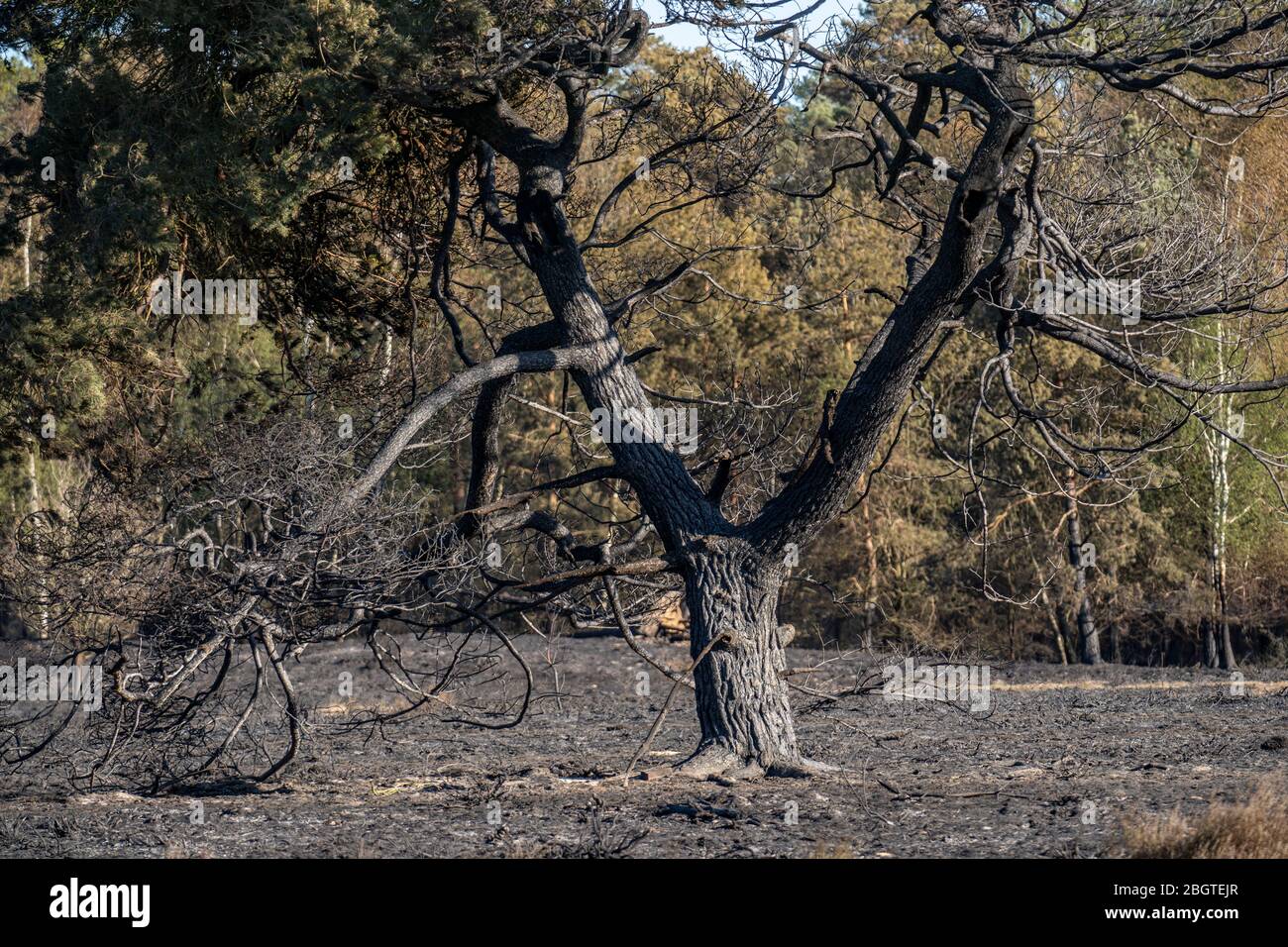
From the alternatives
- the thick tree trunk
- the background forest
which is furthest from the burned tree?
the background forest

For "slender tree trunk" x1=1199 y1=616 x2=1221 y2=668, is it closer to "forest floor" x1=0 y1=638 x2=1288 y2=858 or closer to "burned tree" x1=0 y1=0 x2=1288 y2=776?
"forest floor" x1=0 y1=638 x2=1288 y2=858

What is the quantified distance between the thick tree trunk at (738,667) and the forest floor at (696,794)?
0.29 meters

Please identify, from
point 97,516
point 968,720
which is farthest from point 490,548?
point 968,720

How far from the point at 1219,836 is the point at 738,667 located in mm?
3349

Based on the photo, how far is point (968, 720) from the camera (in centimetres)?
1367

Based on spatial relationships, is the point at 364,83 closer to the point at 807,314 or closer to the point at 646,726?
the point at 646,726

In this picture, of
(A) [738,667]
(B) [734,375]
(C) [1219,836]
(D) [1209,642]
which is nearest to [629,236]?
(B) [734,375]

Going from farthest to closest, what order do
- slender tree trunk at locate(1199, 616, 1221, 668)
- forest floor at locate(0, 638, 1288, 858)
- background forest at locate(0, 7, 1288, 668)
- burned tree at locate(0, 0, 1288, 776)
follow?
1. slender tree trunk at locate(1199, 616, 1221, 668)
2. background forest at locate(0, 7, 1288, 668)
3. burned tree at locate(0, 0, 1288, 776)
4. forest floor at locate(0, 638, 1288, 858)

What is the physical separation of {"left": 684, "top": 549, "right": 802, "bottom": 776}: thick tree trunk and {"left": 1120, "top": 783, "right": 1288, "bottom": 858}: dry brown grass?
273cm

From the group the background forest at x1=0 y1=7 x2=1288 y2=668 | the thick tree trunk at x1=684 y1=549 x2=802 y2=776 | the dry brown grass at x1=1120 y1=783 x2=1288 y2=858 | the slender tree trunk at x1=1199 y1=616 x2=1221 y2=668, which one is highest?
the background forest at x1=0 y1=7 x2=1288 y2=668

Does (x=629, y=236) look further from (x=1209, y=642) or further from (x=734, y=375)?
(x=1209, y=642)

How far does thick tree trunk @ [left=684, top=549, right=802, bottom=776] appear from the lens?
8.91 m

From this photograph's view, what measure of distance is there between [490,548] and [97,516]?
2.42 m
